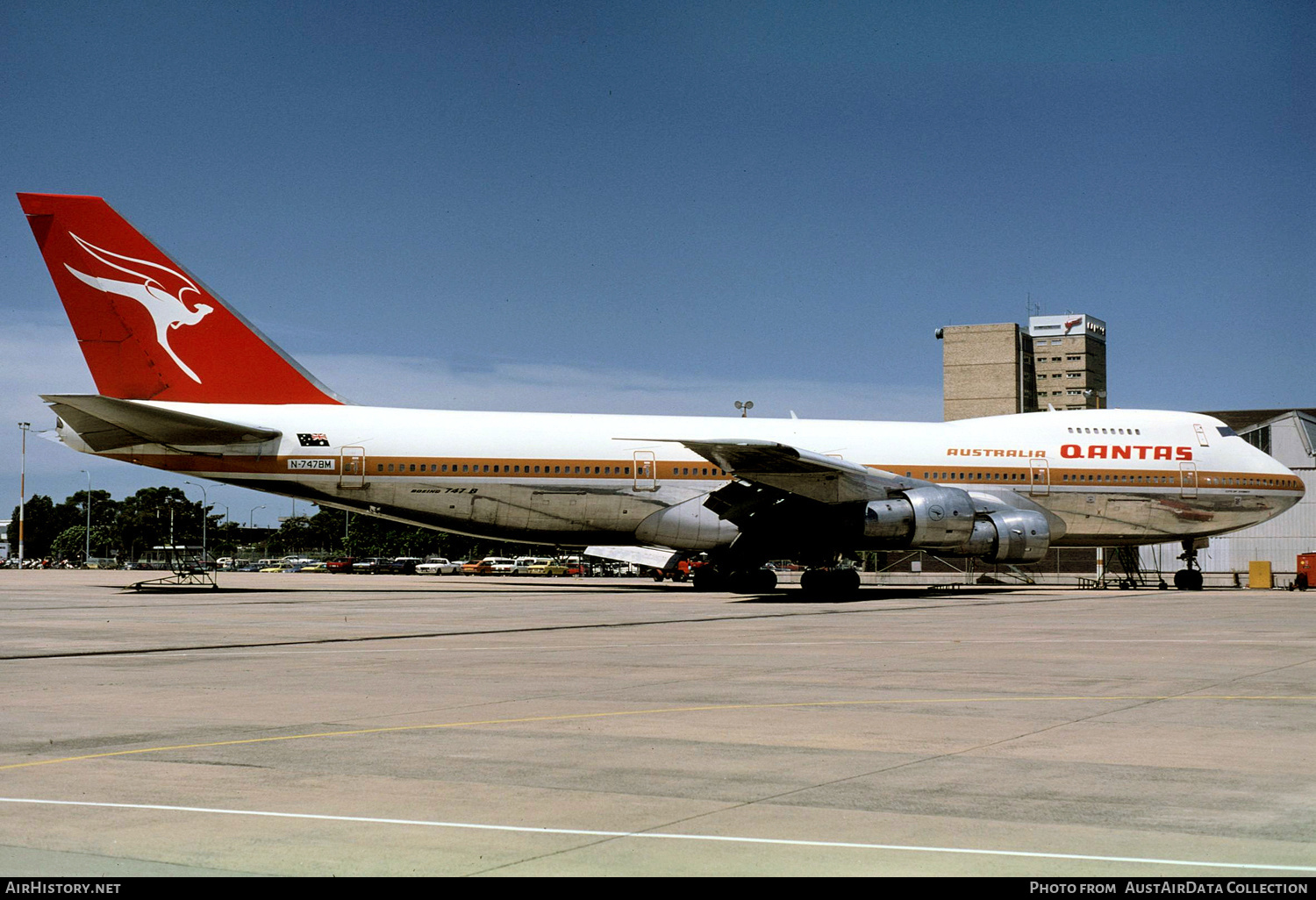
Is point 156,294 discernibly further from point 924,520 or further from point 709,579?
point 924,520

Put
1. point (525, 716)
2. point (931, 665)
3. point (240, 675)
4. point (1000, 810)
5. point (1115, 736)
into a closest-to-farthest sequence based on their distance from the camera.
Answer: point (1000, 810) → point (1115, 736) → point (525, 716) → point (240, 675) → point (931, 665)

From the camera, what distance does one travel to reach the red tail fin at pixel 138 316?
97.3 feet

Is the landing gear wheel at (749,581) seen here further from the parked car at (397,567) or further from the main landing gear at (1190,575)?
the parked car at (397,567)

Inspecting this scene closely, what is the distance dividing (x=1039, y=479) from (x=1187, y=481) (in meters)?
4.59

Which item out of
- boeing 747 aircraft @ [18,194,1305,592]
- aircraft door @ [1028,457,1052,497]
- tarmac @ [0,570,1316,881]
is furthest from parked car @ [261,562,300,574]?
tarmac @ [0,570,1316,881]

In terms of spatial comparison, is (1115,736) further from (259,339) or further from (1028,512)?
(259,339)

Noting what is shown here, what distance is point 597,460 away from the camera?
30.8 m

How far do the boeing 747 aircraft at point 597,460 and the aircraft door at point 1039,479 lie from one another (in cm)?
→ 5

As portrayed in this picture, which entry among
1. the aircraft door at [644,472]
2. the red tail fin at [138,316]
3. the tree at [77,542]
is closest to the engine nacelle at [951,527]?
the aircraft door at [644,472]

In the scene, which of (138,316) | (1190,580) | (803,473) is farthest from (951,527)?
(138,316)

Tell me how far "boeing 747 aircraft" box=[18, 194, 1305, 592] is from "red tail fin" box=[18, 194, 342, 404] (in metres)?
0.05
